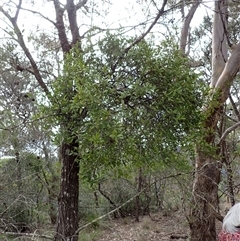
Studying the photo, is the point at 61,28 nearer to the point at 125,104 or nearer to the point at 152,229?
the point at 125,104

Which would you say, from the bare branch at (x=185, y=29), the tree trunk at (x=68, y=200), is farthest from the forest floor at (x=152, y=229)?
the bare branch at (x=185, y=29)

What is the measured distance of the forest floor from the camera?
5.15m

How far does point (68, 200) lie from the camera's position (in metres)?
2.45

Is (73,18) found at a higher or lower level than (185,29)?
lower

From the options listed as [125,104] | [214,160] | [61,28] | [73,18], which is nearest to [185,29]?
[214,160]

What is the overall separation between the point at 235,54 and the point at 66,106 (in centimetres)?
227

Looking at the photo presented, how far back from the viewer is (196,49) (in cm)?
593

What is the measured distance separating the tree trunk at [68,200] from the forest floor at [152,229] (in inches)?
90.7

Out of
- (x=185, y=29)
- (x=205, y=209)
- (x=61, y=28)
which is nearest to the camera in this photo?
(x=61, y=28)

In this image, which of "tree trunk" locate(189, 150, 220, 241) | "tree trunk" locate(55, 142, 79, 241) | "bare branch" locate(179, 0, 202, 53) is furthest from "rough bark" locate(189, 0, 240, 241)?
"tree trunk" locate(55, 142, 79, 241)

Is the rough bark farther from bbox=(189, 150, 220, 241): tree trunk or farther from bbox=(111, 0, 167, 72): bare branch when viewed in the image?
bbox=(111, 0, 167, 72): bare branch

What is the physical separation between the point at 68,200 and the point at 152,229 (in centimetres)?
356

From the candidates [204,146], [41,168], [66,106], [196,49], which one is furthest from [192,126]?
[196,49]

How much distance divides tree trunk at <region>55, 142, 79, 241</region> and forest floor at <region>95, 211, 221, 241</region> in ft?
7.56
